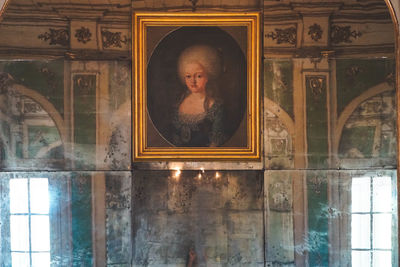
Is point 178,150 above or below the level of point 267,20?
below

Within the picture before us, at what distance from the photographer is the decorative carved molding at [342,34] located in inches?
190

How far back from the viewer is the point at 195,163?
4.87m

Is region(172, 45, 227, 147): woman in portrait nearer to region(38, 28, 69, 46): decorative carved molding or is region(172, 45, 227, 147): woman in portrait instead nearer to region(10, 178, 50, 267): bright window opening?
region(38, 28, 69, 46): decorative carved molding

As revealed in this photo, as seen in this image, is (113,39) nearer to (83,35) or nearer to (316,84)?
(83,35)

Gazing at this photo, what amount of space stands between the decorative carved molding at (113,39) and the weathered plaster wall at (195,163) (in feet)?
0.06

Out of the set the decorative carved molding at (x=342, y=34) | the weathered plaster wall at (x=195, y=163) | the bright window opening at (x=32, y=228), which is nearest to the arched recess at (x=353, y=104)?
the weathered plaster wall at (x=195, y=163)

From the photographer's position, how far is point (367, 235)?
15.8 feet

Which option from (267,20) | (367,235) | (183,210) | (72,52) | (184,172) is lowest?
(367,235)

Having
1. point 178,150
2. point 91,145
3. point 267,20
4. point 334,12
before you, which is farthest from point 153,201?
point 334,12

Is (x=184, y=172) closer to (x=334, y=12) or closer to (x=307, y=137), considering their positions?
(x=307, y=137)

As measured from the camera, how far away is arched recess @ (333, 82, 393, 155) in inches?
188

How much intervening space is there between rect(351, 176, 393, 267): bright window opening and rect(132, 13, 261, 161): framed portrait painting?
130 cm

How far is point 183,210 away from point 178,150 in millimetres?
715

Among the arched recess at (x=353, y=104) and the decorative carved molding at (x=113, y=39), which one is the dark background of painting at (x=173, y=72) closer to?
the decorative carved molding at (x=113, y=39)
